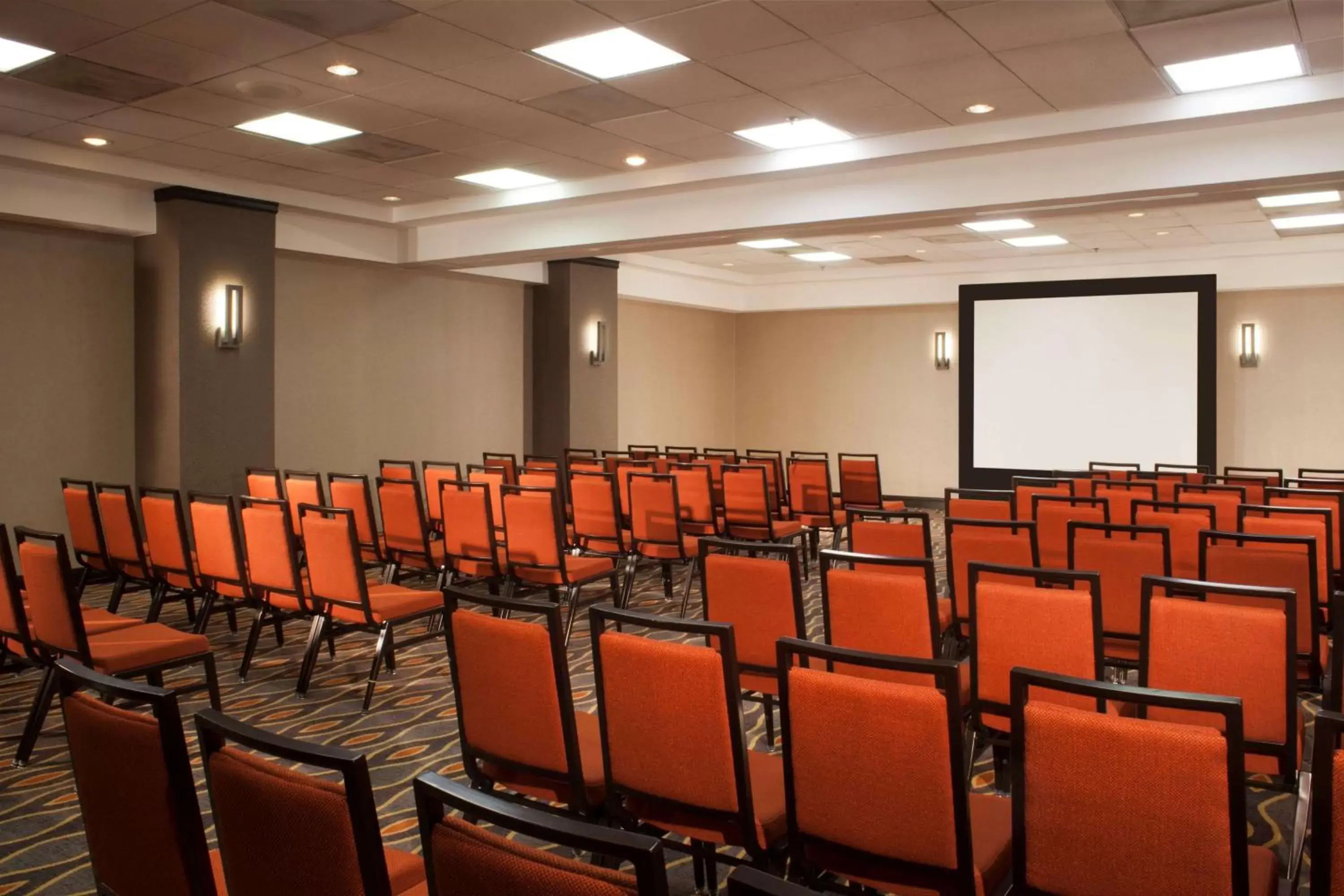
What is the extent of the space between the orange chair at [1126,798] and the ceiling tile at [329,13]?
4436 millimetres

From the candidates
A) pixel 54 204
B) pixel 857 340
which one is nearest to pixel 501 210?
pixel 54 204

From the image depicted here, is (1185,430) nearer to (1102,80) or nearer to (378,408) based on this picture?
(1102,80)

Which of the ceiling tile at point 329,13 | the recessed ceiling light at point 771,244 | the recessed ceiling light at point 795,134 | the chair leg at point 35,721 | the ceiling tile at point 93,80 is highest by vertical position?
the recessed ceiling light at point 771,244

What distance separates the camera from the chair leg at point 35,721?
406 centimetres

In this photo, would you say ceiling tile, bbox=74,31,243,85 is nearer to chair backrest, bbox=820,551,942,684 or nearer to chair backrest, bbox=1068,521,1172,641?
chair backrest, bbox=820,551,942,684

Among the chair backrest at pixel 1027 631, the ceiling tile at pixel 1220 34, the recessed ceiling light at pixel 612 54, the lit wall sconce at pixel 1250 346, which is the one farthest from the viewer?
the lit wall sconce at pixel 1250 346

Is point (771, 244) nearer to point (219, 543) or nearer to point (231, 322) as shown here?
point (231, 322)

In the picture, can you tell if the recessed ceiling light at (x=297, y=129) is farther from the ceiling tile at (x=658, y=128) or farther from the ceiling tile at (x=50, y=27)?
the ceiling tile at (x=658, y=128)

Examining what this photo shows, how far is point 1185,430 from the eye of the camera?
13406mm

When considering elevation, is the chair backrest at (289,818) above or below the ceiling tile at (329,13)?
below

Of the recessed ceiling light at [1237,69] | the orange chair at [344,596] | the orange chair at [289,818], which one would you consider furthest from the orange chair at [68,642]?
the recessed ceiling light at [1237,69]

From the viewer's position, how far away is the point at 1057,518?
18.3ft

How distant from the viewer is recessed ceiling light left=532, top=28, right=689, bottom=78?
18.0 ft

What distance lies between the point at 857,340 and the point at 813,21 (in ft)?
37.9
